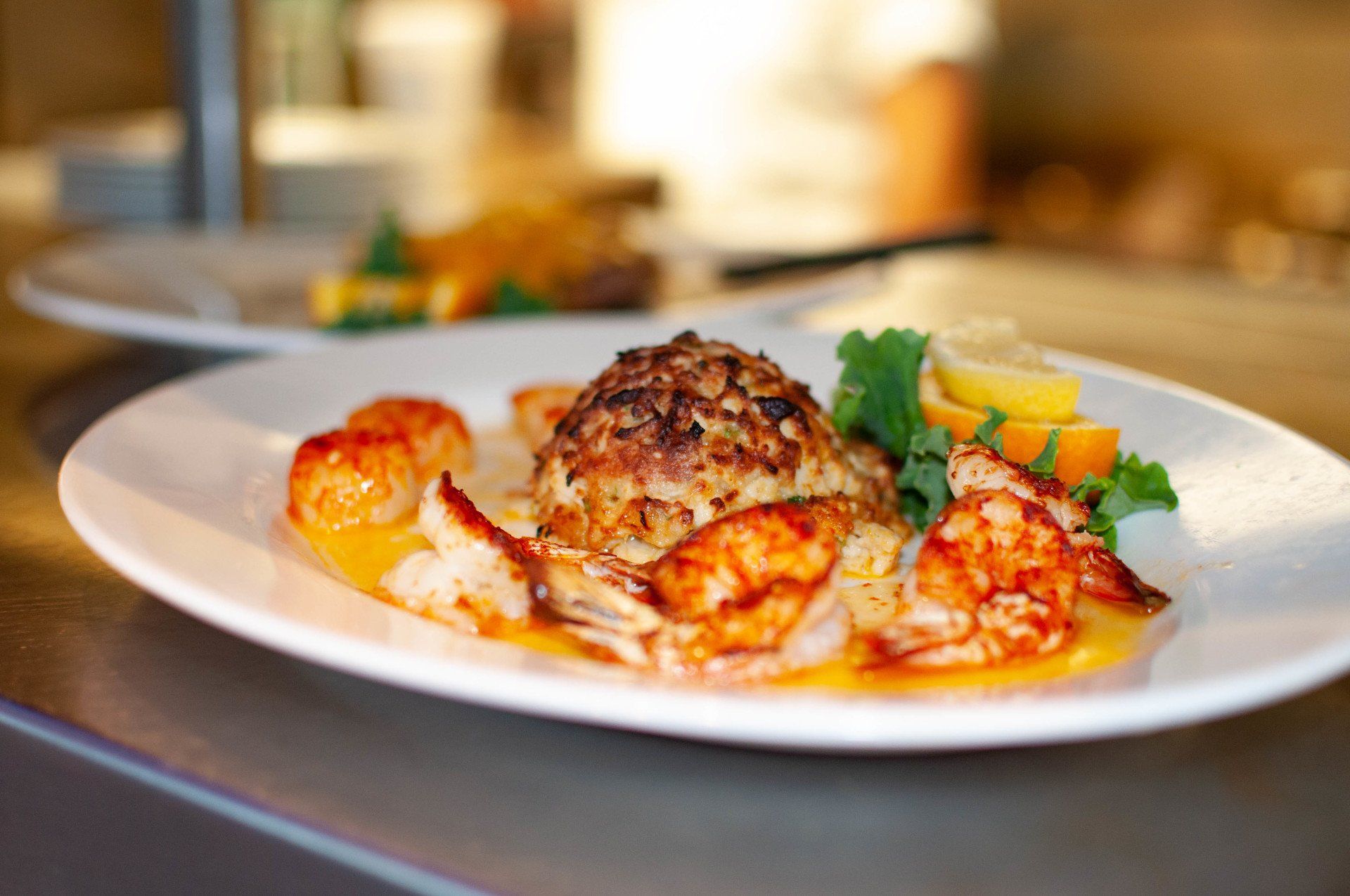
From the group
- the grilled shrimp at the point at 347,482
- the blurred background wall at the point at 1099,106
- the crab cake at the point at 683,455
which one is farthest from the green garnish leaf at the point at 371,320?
the blurred background wall at the point at 1099,106

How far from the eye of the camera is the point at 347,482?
5.36 ft

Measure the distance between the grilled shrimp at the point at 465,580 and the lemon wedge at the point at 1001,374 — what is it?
0.77 m

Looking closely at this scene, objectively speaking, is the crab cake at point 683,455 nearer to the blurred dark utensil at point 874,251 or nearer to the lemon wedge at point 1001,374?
the lemon wedge at point 1001,374

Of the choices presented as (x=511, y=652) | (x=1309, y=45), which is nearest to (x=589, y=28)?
(x=1309, y=45)

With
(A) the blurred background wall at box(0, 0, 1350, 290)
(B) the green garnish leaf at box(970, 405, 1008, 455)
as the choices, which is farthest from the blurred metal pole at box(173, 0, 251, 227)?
(A) the blurred background wall at box(0, 0, 1350, 290)

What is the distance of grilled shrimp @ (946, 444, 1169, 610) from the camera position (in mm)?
1399

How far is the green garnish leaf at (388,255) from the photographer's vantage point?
3012 millimetres

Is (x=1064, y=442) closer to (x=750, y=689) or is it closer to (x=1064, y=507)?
(x=1064, y=507)

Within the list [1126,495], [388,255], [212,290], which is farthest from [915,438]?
[212,290]

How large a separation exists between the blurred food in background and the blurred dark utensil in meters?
0.35

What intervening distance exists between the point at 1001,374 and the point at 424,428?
2.92ft

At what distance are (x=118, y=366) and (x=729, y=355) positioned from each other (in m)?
1.56

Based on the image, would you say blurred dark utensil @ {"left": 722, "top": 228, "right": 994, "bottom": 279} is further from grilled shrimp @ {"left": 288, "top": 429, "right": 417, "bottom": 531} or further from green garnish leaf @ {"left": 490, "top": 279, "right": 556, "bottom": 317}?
grilled shrimp @ {"left": 288, "top": 429, "right": 417, "bottom": 531}

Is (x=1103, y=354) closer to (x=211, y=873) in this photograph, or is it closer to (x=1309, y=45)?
(x=211, y=873)
